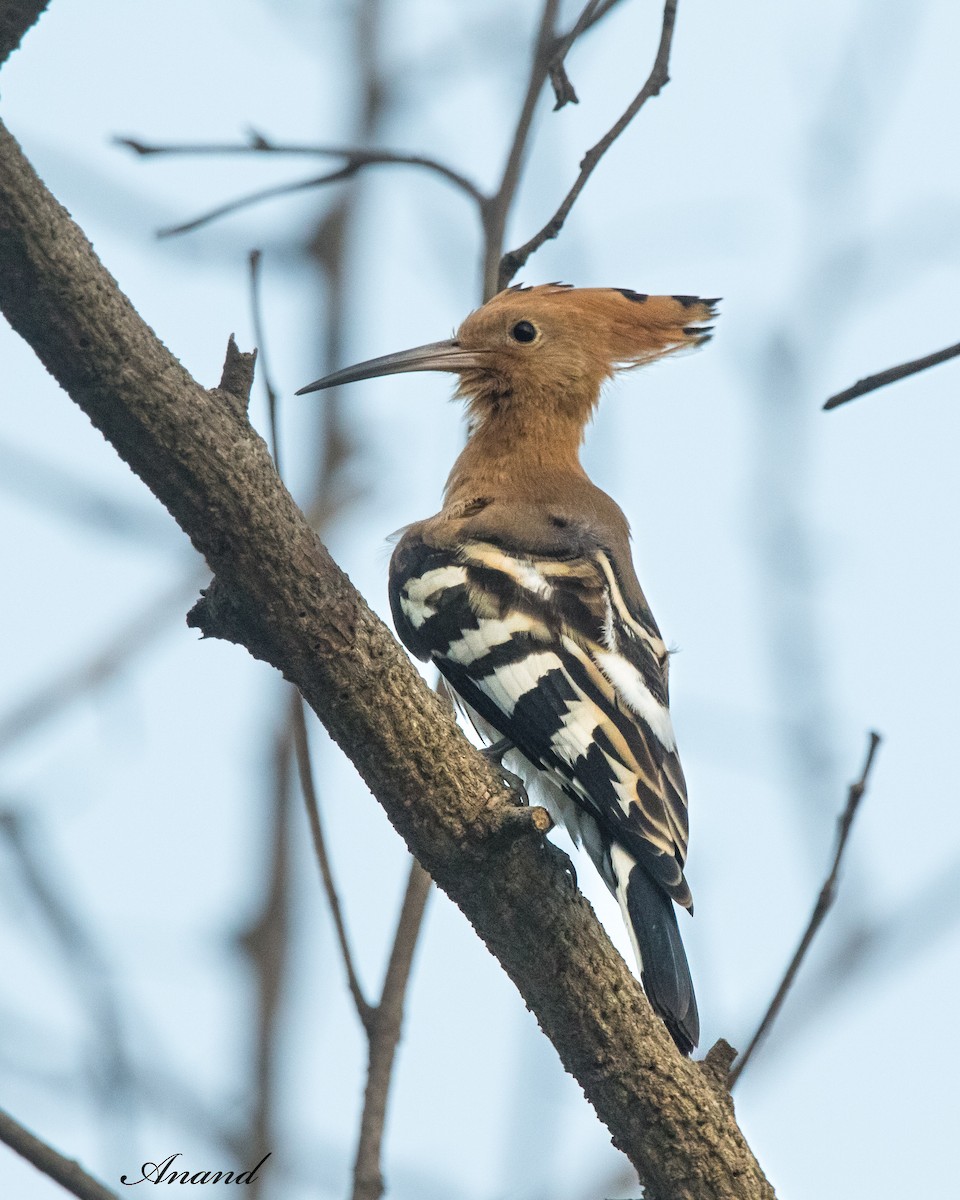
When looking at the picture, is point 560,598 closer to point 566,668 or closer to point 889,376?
point 566,668

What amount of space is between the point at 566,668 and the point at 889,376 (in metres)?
1.09

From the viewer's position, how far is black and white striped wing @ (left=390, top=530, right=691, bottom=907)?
7.97ft

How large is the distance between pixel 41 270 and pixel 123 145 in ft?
3.37

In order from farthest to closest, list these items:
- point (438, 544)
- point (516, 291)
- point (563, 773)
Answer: point (516, 291) < point (438, 544) < point (563, 773)

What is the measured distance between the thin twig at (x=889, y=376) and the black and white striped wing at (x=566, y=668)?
930mm

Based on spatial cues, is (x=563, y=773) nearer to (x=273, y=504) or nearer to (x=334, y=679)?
(x=334, y=679)

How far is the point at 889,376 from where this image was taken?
1.64 m

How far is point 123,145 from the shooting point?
2609 mm

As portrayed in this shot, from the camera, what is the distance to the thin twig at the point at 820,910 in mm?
2027

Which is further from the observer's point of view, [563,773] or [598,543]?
[598,543]

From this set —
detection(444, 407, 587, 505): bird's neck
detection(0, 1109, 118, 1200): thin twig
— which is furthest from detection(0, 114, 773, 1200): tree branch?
detection(444, 407, 587, 505): bird's neck

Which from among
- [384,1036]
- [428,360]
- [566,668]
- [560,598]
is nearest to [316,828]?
[384,1036]

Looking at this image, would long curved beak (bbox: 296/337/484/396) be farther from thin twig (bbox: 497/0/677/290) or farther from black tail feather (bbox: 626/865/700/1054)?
black tail feather (bbox: 626/865/700/1054)

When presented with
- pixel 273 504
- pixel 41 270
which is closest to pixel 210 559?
pixel 273 504
